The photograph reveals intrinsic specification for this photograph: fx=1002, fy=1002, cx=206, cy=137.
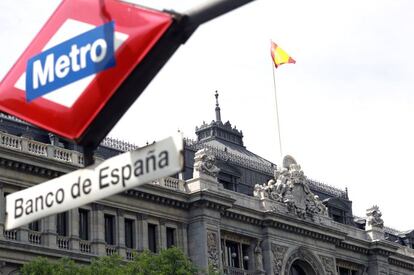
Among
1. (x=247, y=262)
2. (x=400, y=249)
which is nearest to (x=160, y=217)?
(x=247, y=262)

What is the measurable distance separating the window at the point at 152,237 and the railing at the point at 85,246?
4.61 m

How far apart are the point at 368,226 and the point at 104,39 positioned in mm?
63885

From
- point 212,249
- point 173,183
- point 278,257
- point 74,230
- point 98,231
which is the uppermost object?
point 173,183

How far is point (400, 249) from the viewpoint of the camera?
72.8 metres

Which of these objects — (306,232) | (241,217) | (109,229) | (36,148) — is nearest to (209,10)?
(36,148)

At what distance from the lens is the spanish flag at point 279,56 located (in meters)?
65.1

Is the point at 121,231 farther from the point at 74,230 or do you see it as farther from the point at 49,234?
the point at 49,234

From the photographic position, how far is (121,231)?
165ft

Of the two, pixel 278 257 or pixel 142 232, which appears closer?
pixel 142 232

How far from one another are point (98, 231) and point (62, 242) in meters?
2.31

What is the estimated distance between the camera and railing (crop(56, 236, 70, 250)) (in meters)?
46.9

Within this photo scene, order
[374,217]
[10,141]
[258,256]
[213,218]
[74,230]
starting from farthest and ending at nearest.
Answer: [374,217] → [258,256] → [213,218] → [74,230] → [10,141]

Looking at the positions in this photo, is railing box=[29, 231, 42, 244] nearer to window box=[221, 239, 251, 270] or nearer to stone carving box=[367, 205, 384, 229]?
window box=[221, 239, 251, 270]

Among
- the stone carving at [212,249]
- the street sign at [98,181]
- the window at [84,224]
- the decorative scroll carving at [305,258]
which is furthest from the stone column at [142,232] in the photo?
the street sign at [98,181]
